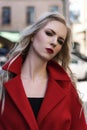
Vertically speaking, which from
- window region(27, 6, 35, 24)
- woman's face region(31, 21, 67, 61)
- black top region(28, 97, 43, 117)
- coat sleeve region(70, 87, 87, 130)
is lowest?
window region(27, 6, 35, 24)

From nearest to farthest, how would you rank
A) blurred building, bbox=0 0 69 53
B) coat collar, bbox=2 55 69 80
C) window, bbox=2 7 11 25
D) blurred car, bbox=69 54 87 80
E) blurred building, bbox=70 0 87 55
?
coat collar, bbox=2 55 69 80 < blurred car, bbox=69 54 87 80 < blurred building, bbox=0 0 69 53 < window, bbox=2 7 11 25 < blurred building, bbox=70 0 87 55

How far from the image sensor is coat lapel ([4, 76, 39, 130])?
2.28 m

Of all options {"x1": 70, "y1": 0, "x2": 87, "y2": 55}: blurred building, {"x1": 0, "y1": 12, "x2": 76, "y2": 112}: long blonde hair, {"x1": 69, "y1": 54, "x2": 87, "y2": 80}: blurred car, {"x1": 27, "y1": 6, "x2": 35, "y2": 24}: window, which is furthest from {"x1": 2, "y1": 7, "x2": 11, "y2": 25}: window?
{"x1": 0, "y1": 12, "x2": 76, "y2": 112}: long blonde hair

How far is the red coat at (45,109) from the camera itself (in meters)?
2.28

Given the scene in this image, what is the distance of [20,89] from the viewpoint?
235 centimetres

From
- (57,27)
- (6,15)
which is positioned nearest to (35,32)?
(57,27)

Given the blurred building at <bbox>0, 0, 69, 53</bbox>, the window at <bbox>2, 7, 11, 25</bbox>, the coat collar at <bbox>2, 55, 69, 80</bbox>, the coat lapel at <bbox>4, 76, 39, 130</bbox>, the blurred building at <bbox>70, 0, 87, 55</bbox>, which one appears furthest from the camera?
the blurred building at <bbox>70, 0, 87, 55</bbox>

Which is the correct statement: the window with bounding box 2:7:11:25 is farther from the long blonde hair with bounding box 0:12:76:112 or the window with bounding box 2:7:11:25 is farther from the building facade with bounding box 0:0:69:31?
the long blonde hair with bounding box 0:12:76:112

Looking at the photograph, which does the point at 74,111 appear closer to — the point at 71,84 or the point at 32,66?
the point at 71,84

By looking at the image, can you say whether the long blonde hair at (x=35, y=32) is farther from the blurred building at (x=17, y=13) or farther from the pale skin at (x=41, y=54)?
the blurred building at (x=17, y=13)

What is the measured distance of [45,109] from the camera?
2301 mm

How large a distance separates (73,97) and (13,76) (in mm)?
327

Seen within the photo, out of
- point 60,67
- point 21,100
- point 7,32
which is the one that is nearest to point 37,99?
point 21,100

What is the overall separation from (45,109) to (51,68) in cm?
29
